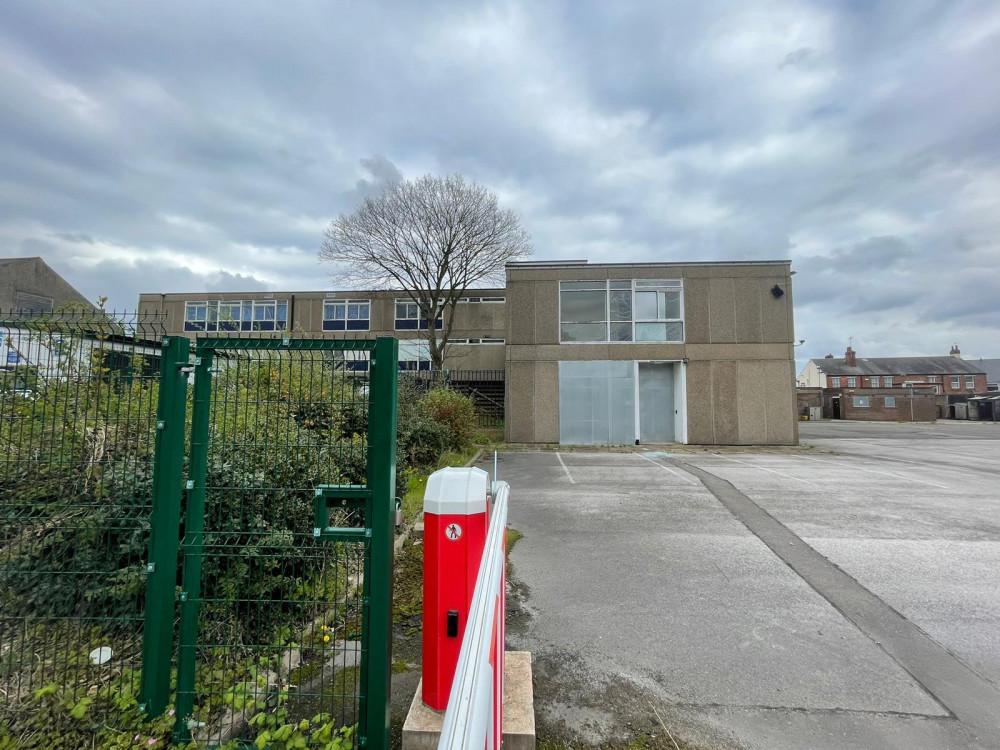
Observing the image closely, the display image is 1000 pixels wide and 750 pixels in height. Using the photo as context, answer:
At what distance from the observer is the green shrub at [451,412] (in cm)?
1079

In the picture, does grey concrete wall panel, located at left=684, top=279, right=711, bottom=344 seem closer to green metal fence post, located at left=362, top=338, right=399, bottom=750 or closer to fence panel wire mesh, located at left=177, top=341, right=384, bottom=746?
fence panel wire mesh, located at left=177, top=341, right=384, bottom=746

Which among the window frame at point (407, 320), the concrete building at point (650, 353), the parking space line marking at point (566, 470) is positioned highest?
the window frame at point (407, 320)

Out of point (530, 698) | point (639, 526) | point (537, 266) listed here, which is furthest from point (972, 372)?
point (530, 698)

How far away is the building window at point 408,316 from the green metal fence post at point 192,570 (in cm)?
2840

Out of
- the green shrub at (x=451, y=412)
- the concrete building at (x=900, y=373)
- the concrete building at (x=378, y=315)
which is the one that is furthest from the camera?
the concrete building at (x=900, y=373)

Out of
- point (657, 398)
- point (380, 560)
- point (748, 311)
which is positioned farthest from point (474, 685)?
point (748, 311)

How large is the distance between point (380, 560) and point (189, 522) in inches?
37.9

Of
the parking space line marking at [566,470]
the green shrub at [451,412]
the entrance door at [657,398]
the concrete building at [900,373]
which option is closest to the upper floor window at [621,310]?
the entrance door at [657,398]

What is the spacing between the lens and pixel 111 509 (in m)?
2.52

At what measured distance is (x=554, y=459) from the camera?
1255 centimetres

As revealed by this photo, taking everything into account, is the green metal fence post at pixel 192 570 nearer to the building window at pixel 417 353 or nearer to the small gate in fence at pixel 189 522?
the small gate in fence at pixel 189 522

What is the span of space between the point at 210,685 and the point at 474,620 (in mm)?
2187

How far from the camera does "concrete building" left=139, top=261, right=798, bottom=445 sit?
53.5 ft

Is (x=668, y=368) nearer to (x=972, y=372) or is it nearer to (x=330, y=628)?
(x=330, y=628)
